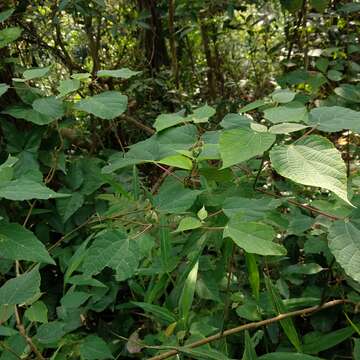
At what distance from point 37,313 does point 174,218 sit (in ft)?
1.28


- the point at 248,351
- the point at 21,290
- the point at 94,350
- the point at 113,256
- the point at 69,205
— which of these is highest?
the point at 113,256

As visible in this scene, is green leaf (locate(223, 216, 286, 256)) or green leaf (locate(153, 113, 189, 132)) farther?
green leaf (locate(153, 113, 189, 132))

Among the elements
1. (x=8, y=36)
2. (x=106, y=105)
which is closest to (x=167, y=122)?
(x=106, y=105)

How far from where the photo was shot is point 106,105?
1108mm

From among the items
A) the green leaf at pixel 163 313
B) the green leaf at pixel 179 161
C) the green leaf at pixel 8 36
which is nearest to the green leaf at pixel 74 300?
the green leaf at pixel 163 313

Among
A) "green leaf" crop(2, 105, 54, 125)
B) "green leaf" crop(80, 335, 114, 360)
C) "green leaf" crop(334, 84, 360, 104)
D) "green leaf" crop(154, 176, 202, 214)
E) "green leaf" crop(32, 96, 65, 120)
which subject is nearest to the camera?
"green leaf" crop(154, 176, 202, 214)

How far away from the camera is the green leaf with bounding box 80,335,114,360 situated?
1.06 metres

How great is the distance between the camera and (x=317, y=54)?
230cm

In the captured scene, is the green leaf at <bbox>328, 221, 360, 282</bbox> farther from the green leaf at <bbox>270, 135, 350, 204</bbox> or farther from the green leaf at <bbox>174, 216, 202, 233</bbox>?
the green leaf at <bbox>174, 216, 202, 233</bbox>

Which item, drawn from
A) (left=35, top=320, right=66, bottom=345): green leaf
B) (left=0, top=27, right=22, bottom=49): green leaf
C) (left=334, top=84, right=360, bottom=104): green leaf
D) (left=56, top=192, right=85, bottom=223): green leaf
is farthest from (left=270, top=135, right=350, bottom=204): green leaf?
(left=334, top=84, right=360, bottom=104): green leaf

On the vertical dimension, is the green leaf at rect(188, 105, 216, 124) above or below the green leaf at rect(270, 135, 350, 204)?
below

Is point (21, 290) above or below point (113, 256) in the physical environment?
below

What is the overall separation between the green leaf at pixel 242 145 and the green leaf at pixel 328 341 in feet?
1.69

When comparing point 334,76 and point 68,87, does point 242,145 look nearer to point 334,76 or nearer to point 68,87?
point 68,87
